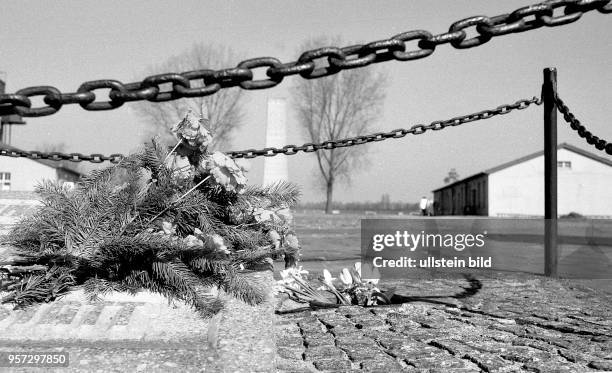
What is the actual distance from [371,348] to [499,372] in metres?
0.65

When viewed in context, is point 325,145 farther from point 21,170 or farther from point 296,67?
point 21,170

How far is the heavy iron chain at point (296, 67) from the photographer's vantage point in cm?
204

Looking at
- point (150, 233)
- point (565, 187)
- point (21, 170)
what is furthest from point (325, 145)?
point (21, 170)

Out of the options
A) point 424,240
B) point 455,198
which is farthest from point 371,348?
point 455,198

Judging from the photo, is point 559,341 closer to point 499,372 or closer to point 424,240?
point 499,372

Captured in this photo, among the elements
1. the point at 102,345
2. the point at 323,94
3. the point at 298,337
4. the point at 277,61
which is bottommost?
the point at 298,337

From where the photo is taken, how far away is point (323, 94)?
137 feet

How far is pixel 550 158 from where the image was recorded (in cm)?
591

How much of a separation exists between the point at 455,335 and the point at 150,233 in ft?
5.94

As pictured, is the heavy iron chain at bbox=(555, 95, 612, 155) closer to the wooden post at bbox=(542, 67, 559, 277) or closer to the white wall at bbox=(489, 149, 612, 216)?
the wooden post at bbox=(542, 67, 559, 277)

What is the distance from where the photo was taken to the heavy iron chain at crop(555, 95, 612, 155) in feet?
12.2

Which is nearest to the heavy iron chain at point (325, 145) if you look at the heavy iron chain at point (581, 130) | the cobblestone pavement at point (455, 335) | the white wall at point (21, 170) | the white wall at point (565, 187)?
the heavy iron chain at point (581, 130)

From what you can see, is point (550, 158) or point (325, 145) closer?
point (325, 145)

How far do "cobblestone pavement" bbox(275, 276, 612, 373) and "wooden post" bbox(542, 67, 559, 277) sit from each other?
3.91 feet
